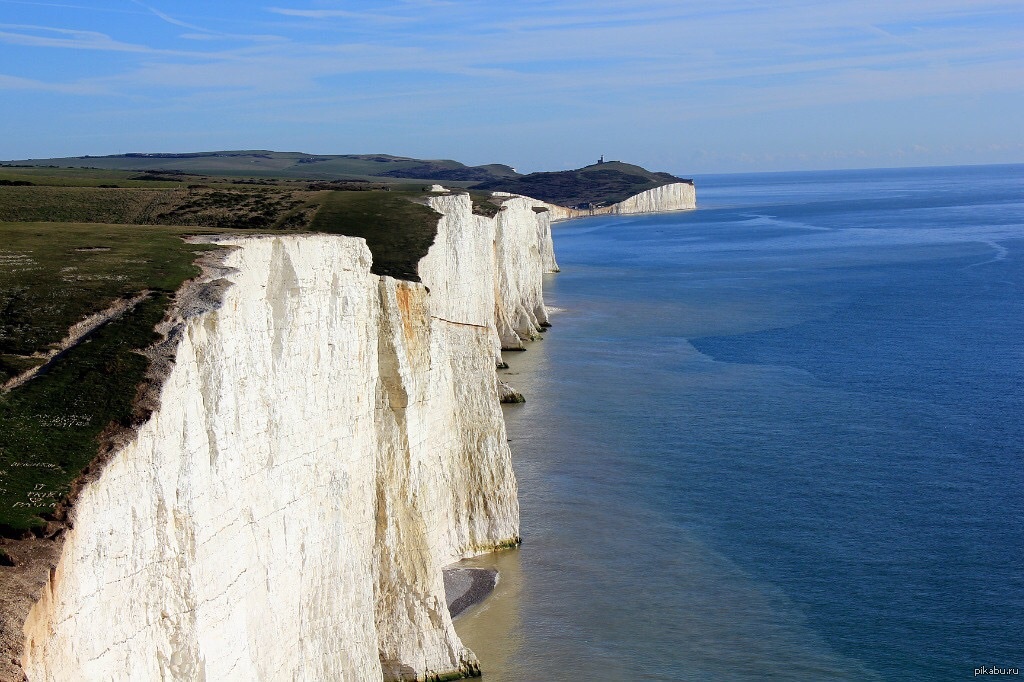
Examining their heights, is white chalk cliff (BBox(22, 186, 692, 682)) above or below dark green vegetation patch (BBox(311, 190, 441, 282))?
below

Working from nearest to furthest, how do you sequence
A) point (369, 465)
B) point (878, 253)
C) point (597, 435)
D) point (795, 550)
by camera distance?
point (369, 465), point (795, 550), point (597, 435), point (878, 253)

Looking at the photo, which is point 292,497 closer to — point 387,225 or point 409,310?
point 409,310

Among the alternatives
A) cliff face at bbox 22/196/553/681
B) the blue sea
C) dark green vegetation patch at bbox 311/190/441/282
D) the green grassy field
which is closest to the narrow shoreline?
the blue sea

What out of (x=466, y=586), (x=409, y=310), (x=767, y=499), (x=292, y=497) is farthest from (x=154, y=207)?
(x=292, y=497)

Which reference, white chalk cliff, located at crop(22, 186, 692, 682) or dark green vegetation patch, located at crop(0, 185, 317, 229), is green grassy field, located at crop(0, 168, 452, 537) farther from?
dark green vegetation patch, located at crop(0, 185, 317, 229)

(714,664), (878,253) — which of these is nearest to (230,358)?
(714,664)

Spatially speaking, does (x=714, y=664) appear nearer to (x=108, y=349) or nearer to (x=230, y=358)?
(x=230, y=358)
